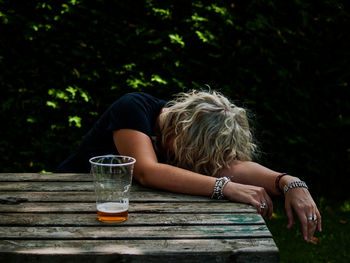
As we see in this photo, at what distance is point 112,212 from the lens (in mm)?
1507

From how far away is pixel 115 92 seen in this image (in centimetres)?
427

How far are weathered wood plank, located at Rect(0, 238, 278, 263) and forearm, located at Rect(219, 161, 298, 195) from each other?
805 mm

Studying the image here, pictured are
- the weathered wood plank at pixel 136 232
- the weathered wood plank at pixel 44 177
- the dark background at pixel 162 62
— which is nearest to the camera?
the weathered wood plank at pixel 136 232

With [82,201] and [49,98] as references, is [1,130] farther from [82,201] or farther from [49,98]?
[82,201]

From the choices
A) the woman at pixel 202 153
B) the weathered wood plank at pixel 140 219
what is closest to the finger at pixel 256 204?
the woman at pixel 202 153

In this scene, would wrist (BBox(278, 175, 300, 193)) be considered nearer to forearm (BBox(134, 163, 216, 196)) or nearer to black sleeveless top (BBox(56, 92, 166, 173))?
forearm (BBox(134, 163, 216, 196))

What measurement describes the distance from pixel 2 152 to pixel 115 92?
1.39m

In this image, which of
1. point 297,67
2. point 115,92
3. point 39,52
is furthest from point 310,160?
point 39,52

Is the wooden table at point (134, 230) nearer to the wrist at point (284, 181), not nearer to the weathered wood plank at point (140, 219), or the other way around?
the weathered wood plank at point (140, 219)

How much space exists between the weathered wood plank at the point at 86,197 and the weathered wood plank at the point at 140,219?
0.67 ft

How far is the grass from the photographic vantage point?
3.54 m

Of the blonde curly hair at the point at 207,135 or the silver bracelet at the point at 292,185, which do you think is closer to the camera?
the silver bracelet at the point at 292,185

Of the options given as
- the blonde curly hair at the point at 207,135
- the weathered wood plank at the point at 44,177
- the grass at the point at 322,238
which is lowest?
the grass at the point at 322,238

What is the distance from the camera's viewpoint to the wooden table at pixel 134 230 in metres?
1.25
